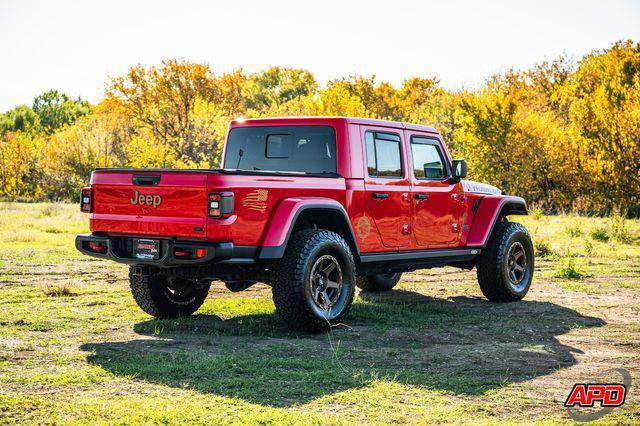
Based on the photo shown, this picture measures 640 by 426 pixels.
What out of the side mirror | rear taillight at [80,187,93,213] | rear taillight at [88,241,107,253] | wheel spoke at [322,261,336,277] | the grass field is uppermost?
the side mirror

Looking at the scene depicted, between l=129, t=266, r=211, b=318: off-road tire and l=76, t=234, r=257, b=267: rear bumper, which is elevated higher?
l=76, t=234, r=257, b=267: rear bumper

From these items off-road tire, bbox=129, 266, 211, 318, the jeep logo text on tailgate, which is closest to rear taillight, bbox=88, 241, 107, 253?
the jeep logo text on tailgate

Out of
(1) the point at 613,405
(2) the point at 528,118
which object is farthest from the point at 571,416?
(2) the point at 528,118

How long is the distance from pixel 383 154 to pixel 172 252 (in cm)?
278

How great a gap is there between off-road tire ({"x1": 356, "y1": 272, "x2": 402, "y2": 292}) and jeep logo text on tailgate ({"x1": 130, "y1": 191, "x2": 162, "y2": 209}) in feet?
14.6

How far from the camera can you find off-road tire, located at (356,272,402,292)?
11233mm

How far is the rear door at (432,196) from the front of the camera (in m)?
9.13

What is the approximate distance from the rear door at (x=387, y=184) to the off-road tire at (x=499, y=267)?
172cm

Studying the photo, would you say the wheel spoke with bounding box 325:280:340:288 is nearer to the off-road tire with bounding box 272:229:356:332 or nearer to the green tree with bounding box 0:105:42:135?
the off-road tire with bounding box 272:229:356:332

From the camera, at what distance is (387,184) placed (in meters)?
8.63

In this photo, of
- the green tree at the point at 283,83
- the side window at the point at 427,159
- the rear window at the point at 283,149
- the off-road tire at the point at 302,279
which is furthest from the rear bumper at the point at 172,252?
the green tree at the point at 283,83

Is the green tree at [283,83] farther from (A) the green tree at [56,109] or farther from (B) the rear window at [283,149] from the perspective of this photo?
(B) the rear window at [283,149]

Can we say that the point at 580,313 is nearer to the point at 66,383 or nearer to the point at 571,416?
the point at 571,416

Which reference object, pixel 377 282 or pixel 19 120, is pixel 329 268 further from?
pixel 19 120
